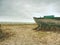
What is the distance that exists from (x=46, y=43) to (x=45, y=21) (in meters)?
4.60

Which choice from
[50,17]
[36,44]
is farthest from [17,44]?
[50,17]

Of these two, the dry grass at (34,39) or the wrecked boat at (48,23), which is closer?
the dry grass at (34,39)

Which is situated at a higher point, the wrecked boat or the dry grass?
the wrecked boat

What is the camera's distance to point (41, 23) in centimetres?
1453

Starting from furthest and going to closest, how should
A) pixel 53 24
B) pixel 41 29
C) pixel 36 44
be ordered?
pixel 41 29
pixel 53 24
pixel 36 44

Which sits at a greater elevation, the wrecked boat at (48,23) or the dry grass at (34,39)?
the wrecked boat at (48,23)

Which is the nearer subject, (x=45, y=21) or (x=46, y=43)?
(x=46, y=43)

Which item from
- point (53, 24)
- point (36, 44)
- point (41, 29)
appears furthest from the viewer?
point (41, 29)

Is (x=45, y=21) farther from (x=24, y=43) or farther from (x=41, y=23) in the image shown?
(x=24, y=43)

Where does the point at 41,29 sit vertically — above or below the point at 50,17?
below

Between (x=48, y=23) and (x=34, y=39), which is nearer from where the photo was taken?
(x=34, y=39)

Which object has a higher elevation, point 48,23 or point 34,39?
point 48,23

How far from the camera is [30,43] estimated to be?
9.84 m

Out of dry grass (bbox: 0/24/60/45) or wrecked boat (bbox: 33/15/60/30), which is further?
wrecked boat (bbox: 33/15/60/30)
